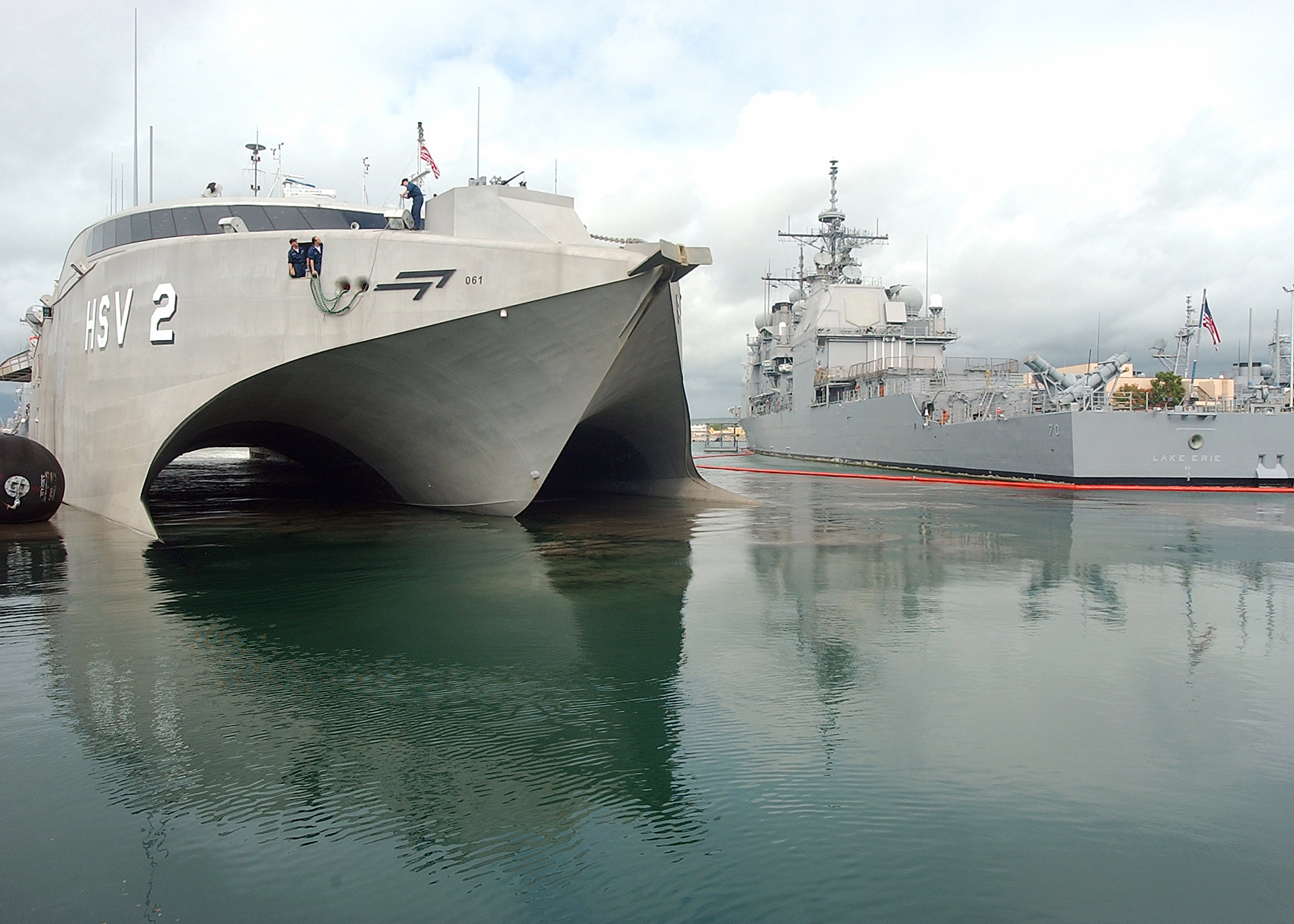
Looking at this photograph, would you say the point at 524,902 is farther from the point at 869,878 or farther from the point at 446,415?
the point at 446,415

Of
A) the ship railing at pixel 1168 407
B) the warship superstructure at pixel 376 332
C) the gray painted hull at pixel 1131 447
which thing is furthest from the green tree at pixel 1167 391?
the warship superstructure at pixel 376 332

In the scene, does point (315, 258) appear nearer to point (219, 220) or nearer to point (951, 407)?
point (219, 220)

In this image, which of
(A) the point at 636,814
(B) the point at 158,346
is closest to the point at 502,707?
(A) the point at 636,814

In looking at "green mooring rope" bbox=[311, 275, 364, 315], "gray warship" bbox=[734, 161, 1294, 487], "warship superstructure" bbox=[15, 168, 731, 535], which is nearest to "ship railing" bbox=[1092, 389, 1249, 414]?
"gray warship" bbox=[734, 161, 1294, 487]

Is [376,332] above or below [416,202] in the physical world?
below

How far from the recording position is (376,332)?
34.2ft

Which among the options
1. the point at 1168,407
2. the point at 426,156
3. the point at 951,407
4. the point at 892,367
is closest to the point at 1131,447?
the point at 1168,407

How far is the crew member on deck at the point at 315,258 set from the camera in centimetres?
1040

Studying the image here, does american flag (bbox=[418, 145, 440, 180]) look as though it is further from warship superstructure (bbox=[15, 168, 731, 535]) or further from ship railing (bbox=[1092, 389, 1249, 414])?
ship railing (bbox=[1092, 389, 1249, 414])

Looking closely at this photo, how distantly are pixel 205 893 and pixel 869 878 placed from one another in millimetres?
2214

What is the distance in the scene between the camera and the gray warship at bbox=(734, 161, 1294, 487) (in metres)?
21.2

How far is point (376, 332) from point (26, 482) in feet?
20.4

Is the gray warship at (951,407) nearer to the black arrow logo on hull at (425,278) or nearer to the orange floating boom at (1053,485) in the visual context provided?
the orange floating boom at (1053,485)

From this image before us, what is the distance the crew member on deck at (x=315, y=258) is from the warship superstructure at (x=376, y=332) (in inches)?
3.1
